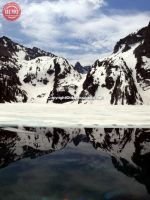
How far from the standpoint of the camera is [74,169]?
9.85 metres

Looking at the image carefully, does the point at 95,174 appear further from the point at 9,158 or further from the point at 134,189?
the point at 9,158

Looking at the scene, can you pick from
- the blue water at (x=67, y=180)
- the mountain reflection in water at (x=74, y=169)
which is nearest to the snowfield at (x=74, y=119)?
the mountain reflection in water at (x=74, y=169)

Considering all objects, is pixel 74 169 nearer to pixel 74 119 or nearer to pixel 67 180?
pixel 67 180

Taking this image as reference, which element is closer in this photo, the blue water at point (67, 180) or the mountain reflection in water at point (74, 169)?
the blue water at point (67, 180)

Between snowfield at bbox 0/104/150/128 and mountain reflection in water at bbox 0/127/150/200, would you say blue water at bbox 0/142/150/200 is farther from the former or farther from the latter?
snowfield at bbox 0/104/150/128

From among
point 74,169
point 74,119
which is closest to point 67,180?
point 74,169

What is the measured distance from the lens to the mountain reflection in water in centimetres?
726

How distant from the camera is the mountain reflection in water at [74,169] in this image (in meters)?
7.26

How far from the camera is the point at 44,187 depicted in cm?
769

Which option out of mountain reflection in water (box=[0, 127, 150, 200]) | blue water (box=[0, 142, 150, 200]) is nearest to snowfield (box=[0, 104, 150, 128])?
mountain reflection in water (box=[0, 127, 150, 200])

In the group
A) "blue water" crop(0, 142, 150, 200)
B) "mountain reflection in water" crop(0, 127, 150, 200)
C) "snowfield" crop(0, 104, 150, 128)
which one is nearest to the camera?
"blue water" crop(0, 142, 150, 200)

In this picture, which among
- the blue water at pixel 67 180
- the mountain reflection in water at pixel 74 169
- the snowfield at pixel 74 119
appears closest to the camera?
the blue water at pixel 67 180

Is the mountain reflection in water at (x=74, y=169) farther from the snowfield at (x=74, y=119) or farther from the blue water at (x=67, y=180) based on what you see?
the snowfield at (x=74, y=119)

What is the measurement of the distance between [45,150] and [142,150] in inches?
151
